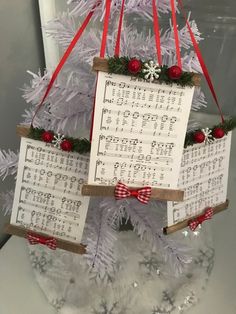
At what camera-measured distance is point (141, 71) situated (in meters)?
0.54

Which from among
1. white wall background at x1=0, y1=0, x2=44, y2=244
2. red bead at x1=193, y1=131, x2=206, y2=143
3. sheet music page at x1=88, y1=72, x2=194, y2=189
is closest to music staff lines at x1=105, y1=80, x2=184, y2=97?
sheet music page at x1=88, y1=72, x2=194, y2=189

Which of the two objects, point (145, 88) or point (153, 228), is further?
point (153, 228)

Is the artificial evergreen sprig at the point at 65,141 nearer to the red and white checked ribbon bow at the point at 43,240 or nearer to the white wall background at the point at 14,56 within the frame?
the red and white checked ribbon bow at the point at 43,240

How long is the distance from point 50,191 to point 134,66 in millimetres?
286

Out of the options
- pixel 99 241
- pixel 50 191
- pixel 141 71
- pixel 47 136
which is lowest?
pixel 99 241

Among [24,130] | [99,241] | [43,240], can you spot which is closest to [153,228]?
[99,241]

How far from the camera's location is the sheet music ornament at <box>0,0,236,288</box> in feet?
1.83

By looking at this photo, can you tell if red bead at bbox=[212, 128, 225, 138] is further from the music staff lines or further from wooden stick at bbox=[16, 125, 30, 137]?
wooden stick at bbox=[16, 125, 30, 137]

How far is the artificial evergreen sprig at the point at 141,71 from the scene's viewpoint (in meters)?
0.53

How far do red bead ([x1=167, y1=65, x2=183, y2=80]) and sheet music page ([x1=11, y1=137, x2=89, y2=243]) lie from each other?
22cm

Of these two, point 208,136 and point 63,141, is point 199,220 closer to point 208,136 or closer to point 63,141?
point 208,136

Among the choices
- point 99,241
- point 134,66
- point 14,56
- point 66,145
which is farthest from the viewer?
point 14,56

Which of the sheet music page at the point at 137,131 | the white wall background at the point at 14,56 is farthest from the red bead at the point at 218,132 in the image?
the white wall background at the point at 14,56

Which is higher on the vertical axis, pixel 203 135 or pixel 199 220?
pixel 203 135
